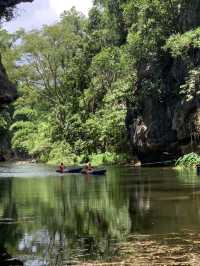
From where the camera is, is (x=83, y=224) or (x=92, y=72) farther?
(x=92, y=72)

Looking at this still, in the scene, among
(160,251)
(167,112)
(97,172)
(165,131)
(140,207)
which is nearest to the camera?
(160,251)

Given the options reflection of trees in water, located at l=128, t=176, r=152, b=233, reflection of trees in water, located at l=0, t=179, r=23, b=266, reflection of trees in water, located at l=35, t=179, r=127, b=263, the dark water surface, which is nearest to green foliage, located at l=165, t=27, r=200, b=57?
reflection of trees in water, located at l=128, t=176, r=152, b=233

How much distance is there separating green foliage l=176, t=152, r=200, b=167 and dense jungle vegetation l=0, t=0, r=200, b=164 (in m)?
5.64

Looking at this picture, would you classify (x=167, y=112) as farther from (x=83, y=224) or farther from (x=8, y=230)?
(x=8, y=230)

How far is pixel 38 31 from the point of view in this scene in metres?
71.0

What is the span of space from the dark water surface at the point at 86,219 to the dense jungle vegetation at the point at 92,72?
2605cm

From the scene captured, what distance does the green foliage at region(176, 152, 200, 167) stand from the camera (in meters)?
45.4

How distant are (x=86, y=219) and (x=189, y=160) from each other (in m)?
29.7

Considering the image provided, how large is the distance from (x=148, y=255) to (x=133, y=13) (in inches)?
1791

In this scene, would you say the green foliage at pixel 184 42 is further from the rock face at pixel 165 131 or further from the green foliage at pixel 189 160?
the green foliage at pixel 189 160

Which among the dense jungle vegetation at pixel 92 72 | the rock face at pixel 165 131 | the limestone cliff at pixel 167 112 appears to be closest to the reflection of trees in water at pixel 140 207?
the rock face at pixel 165 131

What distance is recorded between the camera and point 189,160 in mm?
45875

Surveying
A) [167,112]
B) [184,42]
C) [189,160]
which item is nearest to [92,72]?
[167,112]

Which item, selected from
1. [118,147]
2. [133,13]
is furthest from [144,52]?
[118,147]
